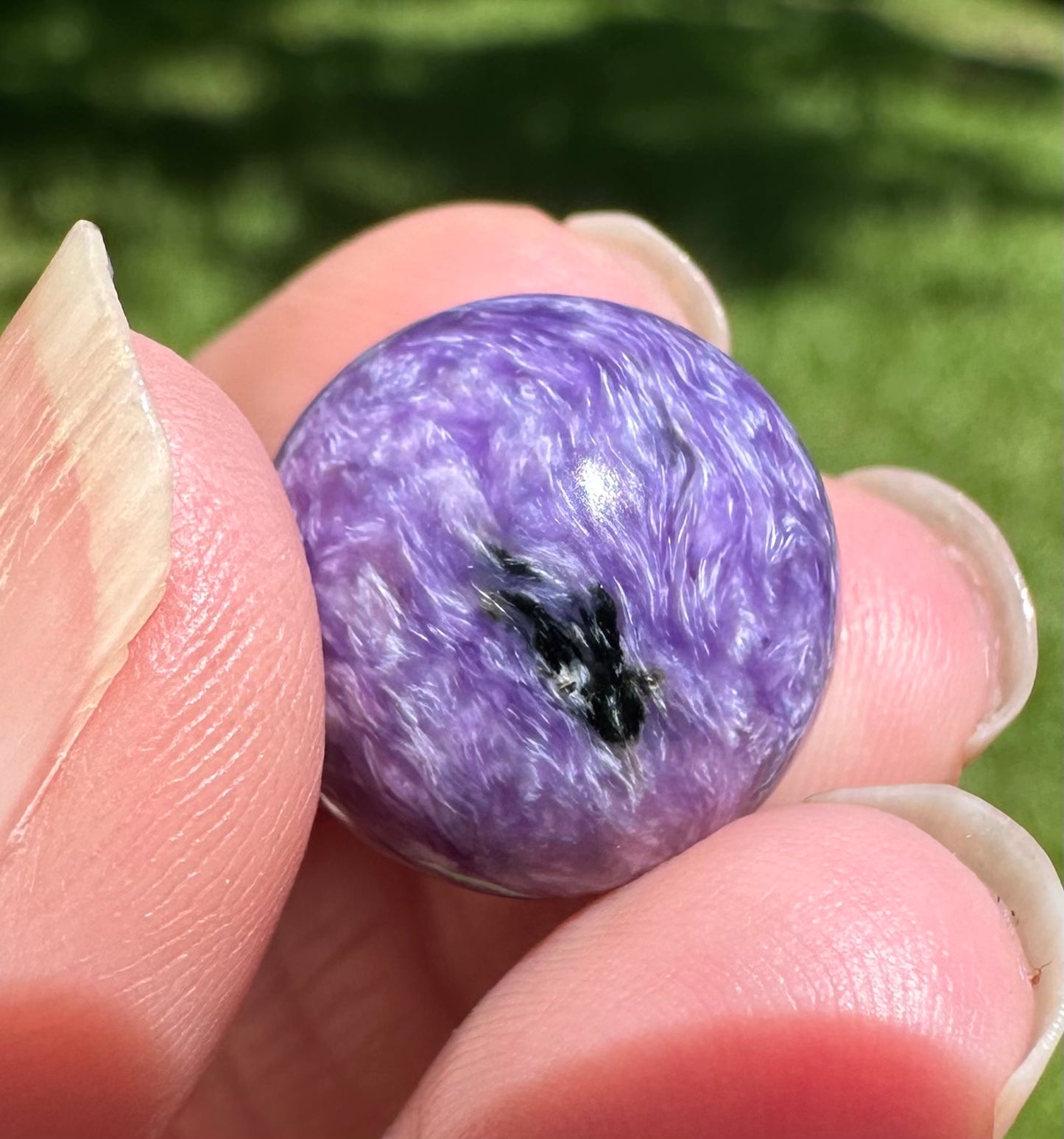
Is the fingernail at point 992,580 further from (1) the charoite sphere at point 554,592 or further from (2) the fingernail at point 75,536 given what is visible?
(2) the fingernail at point 75,536

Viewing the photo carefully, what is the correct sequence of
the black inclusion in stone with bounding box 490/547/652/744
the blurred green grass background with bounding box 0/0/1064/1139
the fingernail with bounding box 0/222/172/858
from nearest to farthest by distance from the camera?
1. the fingernail with bounding box 0/222/172/858
2. the black inclusion in stone with bounding box 490/547/652/744
3. the blurred green grass background with bounding box 0/0/1064/1139

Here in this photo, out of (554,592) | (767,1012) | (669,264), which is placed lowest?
(767,1012)

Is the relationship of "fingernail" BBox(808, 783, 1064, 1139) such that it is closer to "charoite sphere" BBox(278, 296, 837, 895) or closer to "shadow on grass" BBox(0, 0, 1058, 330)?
"charoite sphere" BBox(278, 296, 837, 895)

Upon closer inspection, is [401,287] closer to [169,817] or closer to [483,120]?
[169,817]

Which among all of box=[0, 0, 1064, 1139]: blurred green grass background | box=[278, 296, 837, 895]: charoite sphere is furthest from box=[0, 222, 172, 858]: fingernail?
box=[0, 0, 1064, 1139]: blurred green grass background

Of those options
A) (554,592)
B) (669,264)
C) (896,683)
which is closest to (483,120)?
(669,264)

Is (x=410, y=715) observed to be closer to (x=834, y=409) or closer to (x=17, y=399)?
(x=17, y=399)

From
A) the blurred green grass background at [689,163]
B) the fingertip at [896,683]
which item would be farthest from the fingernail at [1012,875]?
the blurred green grass background at [689,163]
